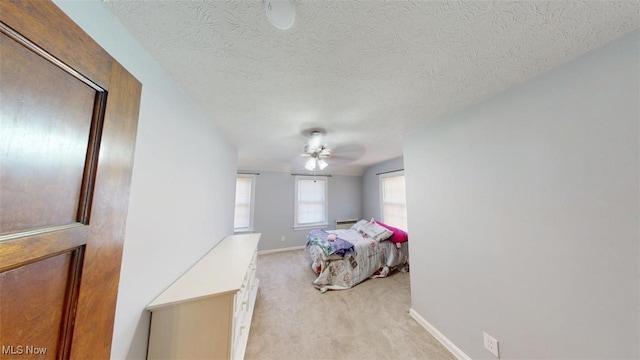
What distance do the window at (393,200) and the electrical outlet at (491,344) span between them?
2247 mm

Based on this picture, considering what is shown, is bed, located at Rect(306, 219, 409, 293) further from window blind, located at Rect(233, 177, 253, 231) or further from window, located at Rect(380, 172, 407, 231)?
window blind, located at Rect(233, 177, 253, 231)

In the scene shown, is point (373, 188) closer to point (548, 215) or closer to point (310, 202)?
point (310, 202)

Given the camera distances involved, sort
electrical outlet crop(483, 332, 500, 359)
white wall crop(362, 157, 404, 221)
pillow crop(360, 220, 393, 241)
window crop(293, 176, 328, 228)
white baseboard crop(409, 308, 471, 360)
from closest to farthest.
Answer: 1. electrical outlet crop(483, 332, 500, 359)
2. white baseboard crop(409, 308, 471, 360)
3. pillow crop(360, 220, 393, 241)
4. white wall crop(362, 157, 404, 221)
5. window crop(293, 176, 328, 228)

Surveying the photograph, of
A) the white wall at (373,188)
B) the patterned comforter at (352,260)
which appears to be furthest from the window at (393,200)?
the patterned comforter at (352,260)

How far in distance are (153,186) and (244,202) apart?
3.32 m

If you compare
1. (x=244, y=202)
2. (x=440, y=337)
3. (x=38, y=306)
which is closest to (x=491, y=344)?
(x=440, y=337)

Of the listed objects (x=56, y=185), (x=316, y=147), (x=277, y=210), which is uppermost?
(x=316, y=147)

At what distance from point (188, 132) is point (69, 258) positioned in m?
1.13

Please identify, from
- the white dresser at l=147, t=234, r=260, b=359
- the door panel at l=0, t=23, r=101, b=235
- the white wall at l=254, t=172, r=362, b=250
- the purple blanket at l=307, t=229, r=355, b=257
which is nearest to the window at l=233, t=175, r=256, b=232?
the white wall at l=254, t=172, r=362, b=250

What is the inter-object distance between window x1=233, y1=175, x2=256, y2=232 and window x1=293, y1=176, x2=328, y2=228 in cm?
105

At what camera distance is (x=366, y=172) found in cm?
490

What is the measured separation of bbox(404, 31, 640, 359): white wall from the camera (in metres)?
0.89

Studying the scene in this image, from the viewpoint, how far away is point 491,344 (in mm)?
1365

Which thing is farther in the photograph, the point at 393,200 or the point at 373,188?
the point at 373,188
